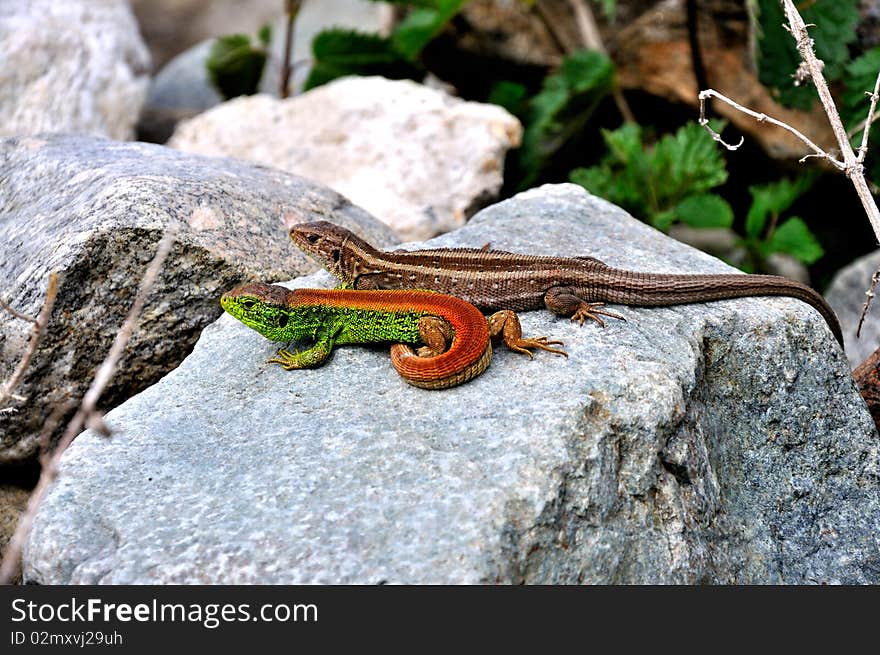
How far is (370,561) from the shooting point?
3877mm

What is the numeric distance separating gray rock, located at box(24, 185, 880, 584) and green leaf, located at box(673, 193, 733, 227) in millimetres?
1856

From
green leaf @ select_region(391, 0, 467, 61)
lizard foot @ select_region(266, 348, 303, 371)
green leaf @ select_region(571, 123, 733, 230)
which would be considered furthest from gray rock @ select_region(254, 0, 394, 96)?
lizard foot @ select_region(266, 348, 303, 371)

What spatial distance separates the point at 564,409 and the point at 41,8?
838 centimetres

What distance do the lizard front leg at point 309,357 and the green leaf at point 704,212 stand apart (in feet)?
12.2

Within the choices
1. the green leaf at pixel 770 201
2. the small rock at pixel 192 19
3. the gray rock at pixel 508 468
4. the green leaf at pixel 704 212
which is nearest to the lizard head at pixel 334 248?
the gray rock at pixel 508 468

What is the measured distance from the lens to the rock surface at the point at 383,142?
8750 mm

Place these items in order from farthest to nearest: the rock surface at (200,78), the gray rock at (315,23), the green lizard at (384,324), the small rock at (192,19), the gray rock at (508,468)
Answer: the small rock at (192,19) → the gray rock at (315,23) → the rock surface at (200,78) → the green lizard at (384,324) → the gray rock at (508,468)

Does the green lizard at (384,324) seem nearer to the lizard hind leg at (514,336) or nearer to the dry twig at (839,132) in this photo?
the lizard hind leg at (514,336)

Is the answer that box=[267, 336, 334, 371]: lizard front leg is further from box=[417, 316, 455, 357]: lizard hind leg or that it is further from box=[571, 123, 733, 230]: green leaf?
box=[571, 123, 733, 230]: green leaf

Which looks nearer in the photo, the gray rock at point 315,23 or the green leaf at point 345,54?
the green leaf at point 345,54

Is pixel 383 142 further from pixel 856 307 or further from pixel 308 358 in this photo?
pixel 856 307

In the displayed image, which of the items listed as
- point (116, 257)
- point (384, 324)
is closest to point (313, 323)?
point (384, 324)

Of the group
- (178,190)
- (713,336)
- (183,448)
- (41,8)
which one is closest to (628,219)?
(713,336)

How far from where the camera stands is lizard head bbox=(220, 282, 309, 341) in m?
5.23
